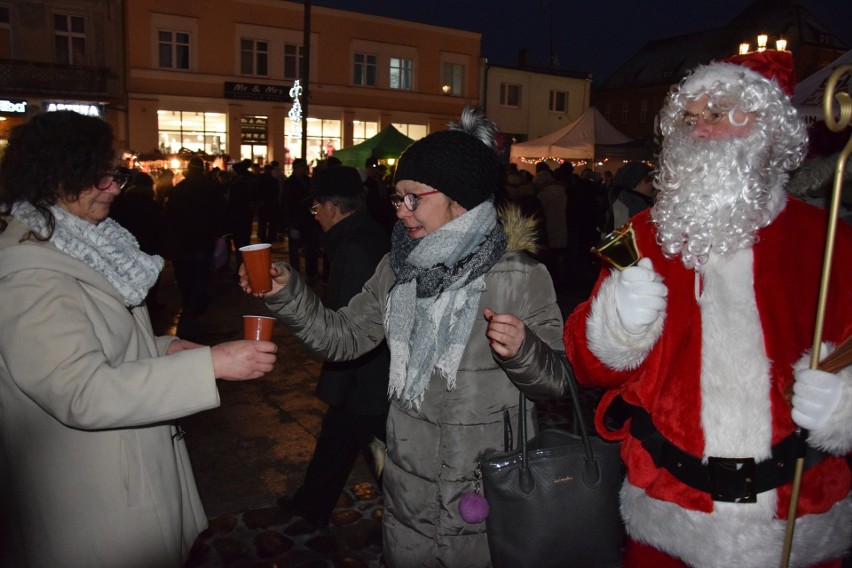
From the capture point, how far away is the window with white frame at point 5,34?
72.5 ft

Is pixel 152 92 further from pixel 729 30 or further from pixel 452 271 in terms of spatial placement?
pixel 729 30

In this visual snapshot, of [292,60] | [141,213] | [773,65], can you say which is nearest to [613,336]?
[773,65]

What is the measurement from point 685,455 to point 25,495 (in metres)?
2.01

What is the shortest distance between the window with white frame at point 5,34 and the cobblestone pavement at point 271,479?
21944 mm

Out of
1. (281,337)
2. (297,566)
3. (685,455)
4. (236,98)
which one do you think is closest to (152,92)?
(236,98)

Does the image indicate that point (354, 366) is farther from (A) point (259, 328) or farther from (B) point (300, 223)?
(B) point (300, 223)

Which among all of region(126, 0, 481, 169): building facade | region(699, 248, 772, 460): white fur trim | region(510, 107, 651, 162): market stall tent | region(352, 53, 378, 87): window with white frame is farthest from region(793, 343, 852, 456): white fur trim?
region(352, 53, 378, 87): window with white frame

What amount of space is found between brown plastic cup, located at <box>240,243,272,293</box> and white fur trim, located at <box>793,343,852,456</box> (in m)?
1.75

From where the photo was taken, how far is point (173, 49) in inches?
965

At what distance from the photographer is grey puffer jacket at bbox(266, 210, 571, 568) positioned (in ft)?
7.66

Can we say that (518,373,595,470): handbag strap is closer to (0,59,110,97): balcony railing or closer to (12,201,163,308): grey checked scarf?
(12,201,163,308): grey checked scarf

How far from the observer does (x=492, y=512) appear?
213cm

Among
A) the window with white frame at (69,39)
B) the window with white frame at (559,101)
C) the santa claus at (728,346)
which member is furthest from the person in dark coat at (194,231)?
the window with white frame at (559,101)

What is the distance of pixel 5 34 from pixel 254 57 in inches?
336
